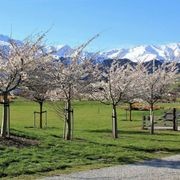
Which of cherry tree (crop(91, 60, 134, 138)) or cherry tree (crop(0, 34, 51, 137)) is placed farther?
cherry tree (crop(91, 60, 134, 138))

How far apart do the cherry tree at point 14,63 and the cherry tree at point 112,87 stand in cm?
691

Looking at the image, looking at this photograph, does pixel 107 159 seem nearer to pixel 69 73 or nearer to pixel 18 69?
pixel 18 69

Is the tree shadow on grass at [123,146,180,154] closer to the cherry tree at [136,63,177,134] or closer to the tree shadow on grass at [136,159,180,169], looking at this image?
the tree shadow on grass at [136,159,180,169]

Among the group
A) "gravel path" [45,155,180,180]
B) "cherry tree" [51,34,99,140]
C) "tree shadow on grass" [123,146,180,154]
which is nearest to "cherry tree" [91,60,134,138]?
"cherry tree" [51,34,99,140]

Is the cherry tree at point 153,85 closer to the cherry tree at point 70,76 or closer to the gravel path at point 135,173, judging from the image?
the cherry tree at point 70,76

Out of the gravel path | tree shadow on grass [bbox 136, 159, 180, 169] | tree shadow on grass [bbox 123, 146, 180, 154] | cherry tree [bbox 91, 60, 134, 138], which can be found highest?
cherry tree [bbox 91, 60, 134, 138]

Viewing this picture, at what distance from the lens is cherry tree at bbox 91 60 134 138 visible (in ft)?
90.7

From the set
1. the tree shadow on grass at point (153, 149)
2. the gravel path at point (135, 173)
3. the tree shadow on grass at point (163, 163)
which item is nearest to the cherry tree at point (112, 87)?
the tree shadow on grass at point (153, 149)

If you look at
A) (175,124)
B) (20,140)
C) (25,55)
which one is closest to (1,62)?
(25,55)

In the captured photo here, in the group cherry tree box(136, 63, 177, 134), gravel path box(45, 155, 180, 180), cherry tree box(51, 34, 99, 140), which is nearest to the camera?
gravel path box(45, 155, 180, 180)

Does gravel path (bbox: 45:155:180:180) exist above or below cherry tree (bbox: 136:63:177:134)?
below

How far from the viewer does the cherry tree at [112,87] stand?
90.7 ft

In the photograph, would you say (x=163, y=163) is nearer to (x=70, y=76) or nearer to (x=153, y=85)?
(x=70, y=76)

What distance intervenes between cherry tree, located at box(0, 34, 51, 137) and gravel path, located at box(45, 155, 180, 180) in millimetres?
6376
